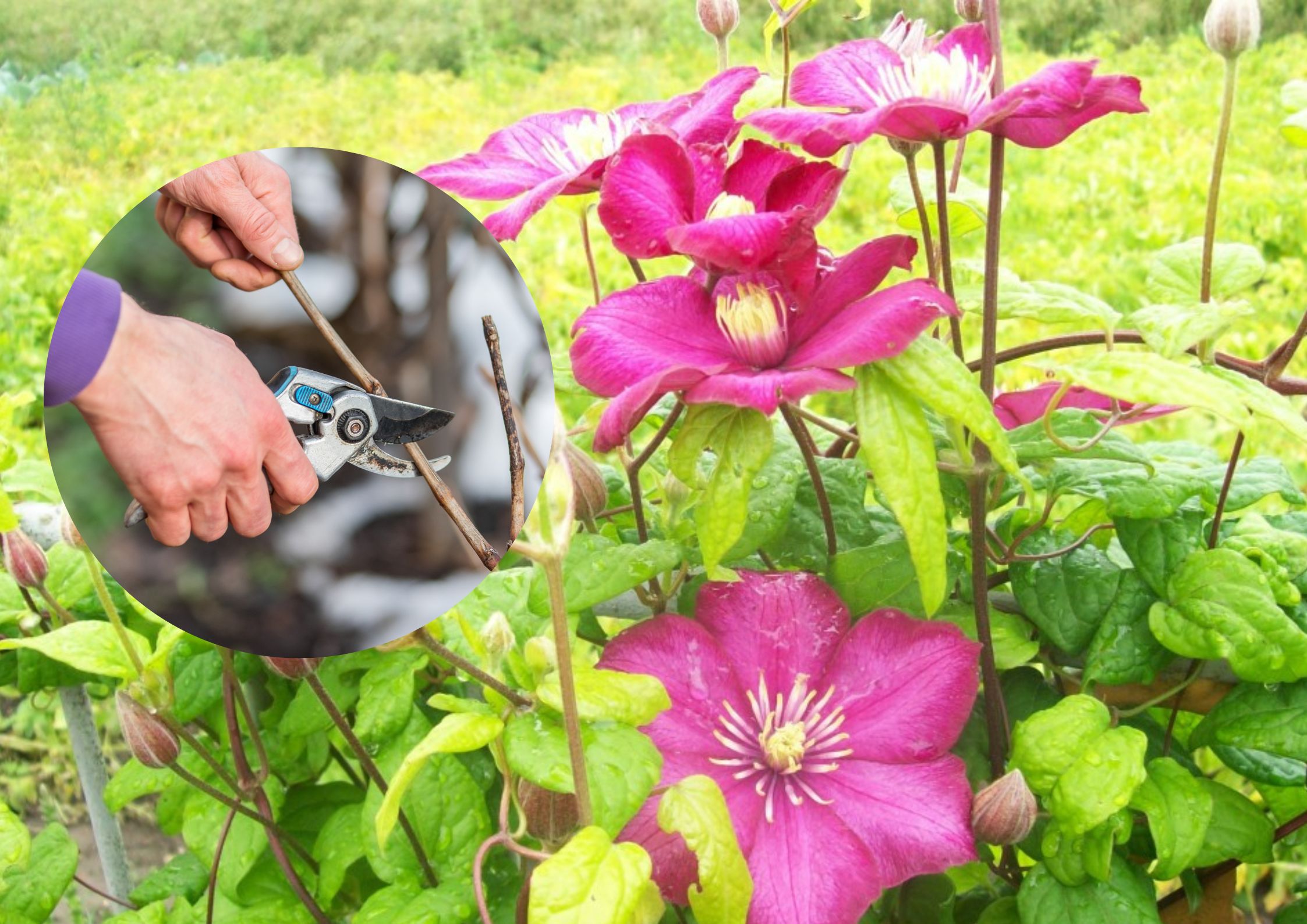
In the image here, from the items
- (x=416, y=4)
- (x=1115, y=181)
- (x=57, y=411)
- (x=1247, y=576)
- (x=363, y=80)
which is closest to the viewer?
(x=57, y=411)

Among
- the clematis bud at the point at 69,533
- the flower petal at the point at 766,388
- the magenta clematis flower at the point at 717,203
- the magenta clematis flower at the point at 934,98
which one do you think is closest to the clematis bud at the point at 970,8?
the magenta clematis flower at the point at 934,98

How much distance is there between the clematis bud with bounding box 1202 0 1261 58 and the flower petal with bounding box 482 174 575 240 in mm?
370

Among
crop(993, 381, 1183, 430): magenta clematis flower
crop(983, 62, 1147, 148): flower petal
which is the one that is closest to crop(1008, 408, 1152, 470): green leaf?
crop(993, 381, 1183, 430): magenta clematis flower

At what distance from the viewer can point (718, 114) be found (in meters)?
0.59

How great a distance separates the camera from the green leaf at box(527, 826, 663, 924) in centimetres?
45

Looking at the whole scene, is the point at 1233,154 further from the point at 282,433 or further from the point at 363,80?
the point at 282,433

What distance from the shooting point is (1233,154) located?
103 inches

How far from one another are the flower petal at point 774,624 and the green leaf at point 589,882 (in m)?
0.18

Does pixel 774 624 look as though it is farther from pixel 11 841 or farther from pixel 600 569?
pixel 11 841

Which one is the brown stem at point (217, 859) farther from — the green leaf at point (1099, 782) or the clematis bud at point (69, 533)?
the green leaf at point (1099, 782)

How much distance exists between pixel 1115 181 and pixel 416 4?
230cm

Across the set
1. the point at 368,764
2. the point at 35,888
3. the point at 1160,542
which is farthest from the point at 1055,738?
the point at 35,888

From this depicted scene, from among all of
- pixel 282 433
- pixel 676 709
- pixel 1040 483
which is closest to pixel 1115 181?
pixel 1040 483

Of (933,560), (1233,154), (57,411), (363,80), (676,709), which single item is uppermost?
(57,411)
